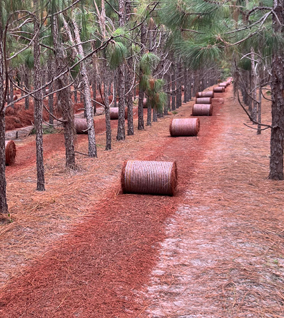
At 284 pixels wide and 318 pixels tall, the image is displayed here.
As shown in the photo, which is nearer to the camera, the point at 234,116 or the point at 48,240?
the point at 48,240

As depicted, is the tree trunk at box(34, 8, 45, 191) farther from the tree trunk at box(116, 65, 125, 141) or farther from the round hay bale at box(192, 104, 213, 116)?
the round hay bale at box(192, 104, 213, 116)

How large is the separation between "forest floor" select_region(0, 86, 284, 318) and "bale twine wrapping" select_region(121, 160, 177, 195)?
0.56 ft

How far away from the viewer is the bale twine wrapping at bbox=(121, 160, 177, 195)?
6934mm

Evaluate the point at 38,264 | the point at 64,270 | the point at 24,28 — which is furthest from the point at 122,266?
the point at 24,28

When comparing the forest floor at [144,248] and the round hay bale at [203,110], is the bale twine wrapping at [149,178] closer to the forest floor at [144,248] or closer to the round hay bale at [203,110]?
the forest floor at [144,248]

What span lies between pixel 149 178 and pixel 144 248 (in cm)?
240

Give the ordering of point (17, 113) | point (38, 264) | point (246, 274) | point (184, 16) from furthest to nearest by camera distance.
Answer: point (17, 113), point (184, 16), point (38, 264), point (246, 274)

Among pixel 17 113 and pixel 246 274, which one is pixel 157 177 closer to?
pixel 246 274

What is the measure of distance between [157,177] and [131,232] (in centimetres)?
187

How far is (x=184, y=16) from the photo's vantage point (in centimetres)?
793

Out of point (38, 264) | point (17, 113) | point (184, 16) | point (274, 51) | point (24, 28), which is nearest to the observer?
point (38, 264)

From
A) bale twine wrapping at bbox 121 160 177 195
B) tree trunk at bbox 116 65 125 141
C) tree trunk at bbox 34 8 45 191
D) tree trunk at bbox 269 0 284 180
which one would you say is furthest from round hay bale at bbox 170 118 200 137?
tree trunk at bbox 34 8 45 191

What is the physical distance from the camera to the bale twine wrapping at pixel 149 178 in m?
6.93

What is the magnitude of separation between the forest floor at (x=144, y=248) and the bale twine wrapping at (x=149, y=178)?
0.17 meters
